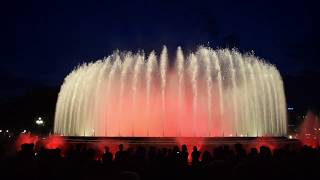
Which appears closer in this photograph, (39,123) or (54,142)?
(54,142)

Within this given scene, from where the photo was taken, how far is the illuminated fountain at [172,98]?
35844 millimetres

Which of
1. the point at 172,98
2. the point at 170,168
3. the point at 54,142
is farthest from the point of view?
the point at 172,98

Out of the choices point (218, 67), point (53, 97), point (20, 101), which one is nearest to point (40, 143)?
point (218, 67)

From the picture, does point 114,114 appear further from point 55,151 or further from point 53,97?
point 53,97

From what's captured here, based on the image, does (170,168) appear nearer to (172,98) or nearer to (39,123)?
(172,98)

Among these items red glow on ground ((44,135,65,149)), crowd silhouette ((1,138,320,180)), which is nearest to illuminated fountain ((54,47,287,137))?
red glow on ground ((44,135,65,149))

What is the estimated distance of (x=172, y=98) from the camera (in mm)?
36156

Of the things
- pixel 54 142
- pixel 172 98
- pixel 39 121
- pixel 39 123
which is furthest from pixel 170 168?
pixel 39 123

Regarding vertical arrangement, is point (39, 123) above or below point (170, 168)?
above

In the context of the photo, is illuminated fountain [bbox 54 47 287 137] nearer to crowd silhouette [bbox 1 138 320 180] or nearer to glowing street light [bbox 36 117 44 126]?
crowd silhouette [bbox 1 138 320 180]

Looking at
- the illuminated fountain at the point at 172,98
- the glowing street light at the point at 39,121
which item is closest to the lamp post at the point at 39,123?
the glowing street light at the point at 39,121

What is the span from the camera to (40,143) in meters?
25.8

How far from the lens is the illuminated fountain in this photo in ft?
118

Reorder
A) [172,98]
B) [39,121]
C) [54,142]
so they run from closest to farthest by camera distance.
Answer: [54,142], [172,98], [39,121]
